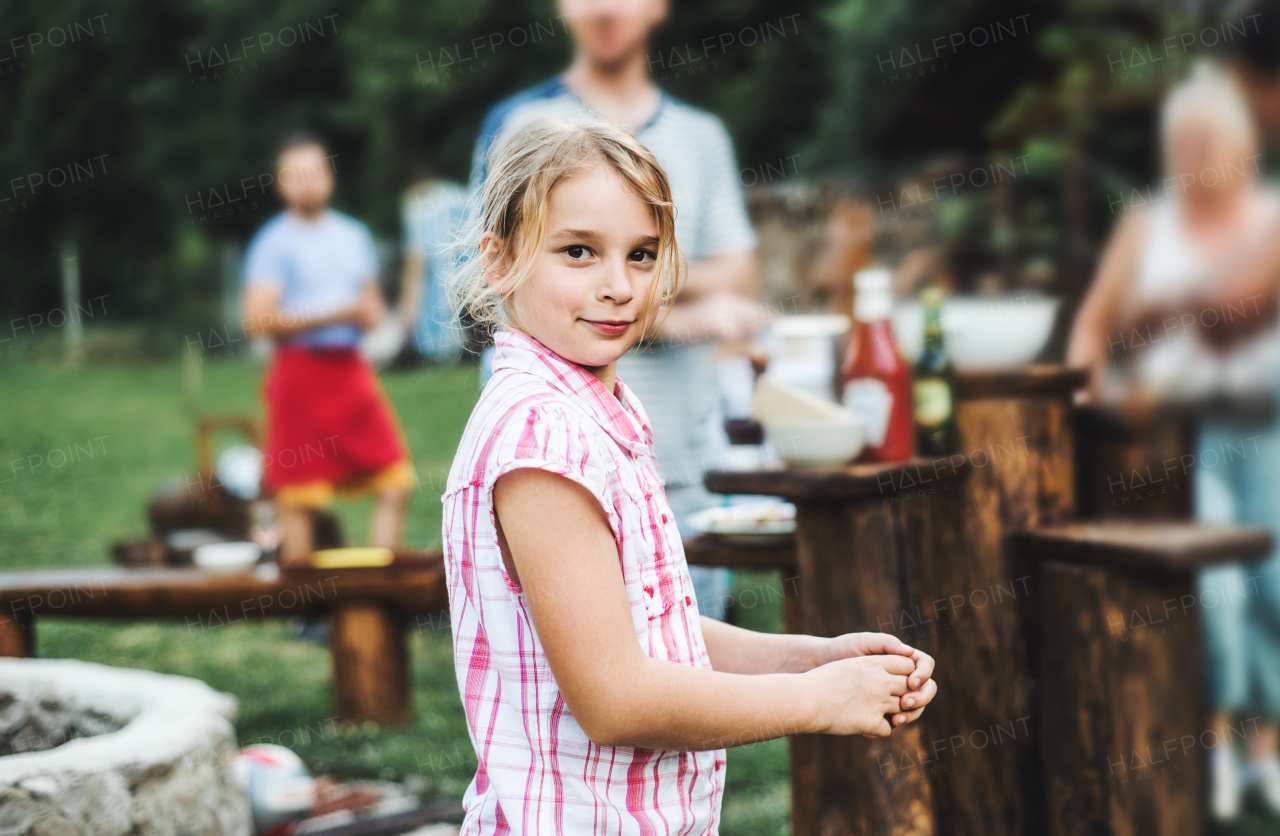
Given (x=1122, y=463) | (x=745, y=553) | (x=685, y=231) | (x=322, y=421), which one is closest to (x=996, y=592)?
(x=1122, y=463)

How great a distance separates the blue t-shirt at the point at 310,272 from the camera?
15.5ft

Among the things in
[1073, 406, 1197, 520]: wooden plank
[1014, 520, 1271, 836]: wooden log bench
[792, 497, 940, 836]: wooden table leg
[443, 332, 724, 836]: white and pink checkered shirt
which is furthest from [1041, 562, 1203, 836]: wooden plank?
[443, 332, 724, 836]: white and pink checkered shirt

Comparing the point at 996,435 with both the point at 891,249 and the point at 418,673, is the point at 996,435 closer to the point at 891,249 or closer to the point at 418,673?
the point at 418,673

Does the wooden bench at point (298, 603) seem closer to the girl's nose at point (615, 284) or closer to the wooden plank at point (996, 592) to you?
the wooden plank at point (996, 592)

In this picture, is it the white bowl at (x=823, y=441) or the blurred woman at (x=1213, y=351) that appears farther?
the blurred woman at (x=1213, y=351)

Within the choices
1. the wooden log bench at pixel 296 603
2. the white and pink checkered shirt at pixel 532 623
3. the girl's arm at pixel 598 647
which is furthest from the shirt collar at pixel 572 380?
the wooden log bench at pixel 296 603

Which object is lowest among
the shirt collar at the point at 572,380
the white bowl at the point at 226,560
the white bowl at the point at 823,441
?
the white bowl at the point at 226,560

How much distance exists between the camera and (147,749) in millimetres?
1768

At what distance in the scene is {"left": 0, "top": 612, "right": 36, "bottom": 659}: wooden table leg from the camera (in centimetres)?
344

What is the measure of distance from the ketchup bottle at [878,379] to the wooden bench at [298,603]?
1777 mm

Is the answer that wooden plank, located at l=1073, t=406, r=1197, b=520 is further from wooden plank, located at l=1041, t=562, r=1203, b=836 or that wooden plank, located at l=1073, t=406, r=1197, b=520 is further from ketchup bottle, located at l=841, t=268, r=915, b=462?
ketchup bottle, located at l=841, t=268, r=915, b=462

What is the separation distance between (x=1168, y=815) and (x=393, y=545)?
3406 mm

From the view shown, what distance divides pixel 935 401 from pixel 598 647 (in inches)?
50.0

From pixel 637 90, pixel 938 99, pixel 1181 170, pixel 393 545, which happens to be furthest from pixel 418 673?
pixel 938 99
